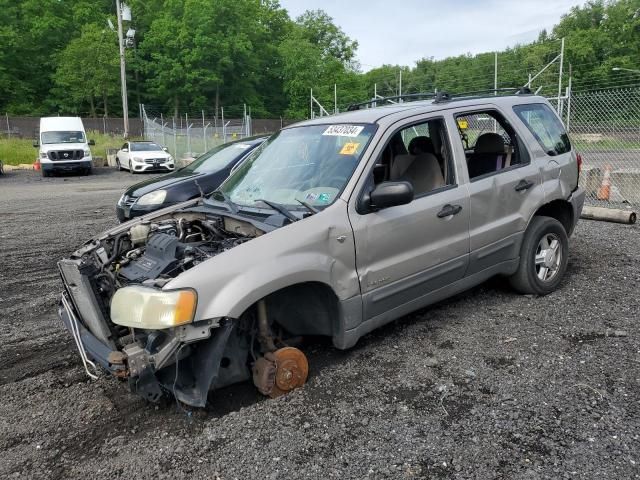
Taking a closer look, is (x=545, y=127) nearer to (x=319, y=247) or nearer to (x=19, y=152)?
(x=319, y=247)

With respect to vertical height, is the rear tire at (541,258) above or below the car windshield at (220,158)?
below

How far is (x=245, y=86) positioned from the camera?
61.4 metres

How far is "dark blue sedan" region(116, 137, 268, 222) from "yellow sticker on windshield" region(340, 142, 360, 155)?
161 inches

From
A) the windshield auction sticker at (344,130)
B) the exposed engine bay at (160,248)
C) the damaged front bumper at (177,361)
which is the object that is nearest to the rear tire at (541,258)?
the windshield auction sticker at (344,130)

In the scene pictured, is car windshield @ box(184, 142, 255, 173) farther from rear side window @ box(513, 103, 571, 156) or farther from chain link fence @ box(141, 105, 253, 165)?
chain link fence @ box(141, 105, 253, 165)

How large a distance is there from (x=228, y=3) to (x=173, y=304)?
67.1 meters

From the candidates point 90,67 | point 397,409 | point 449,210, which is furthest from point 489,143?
point 90,67

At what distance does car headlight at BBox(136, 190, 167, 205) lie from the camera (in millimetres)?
7852

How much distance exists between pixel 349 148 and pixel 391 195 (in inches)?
24.5

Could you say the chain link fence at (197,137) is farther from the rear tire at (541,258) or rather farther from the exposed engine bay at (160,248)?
the exposed engine bay at (160,248)

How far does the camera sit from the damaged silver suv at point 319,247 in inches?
114

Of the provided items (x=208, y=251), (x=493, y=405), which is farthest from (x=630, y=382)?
(x=208, y=251)

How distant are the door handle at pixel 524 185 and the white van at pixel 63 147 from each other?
20.9 metres

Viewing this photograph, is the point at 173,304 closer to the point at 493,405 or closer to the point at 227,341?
the point at 227,341
